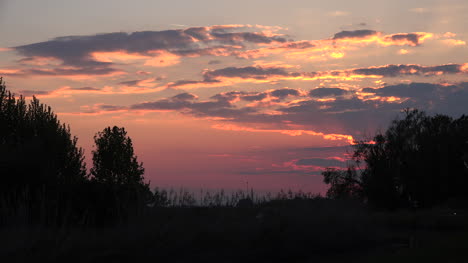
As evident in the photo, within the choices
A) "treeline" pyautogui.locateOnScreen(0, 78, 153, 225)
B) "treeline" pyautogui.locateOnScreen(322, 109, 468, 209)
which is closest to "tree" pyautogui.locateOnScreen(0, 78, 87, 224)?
"treeline" pyautogui.locateOnScreen(0, 78, 153, 225)

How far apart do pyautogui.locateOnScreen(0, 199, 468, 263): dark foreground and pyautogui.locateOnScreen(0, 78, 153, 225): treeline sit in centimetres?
127

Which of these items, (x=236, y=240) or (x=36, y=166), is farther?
(x=36, y=166)

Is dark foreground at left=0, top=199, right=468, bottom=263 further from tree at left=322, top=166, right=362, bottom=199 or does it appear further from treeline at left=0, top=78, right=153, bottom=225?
tree at left=322, top=166, right=362, bottom=199

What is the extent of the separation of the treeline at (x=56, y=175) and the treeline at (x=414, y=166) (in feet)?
68.4

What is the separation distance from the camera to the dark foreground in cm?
1521

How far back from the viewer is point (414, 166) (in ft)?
159

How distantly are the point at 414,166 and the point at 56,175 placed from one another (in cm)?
3131

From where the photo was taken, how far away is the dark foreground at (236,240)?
15.2 m

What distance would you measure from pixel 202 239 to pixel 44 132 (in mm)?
30235

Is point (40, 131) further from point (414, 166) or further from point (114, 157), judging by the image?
point (414, 166)

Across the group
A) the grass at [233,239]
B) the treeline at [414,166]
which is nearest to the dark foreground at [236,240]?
the grass at [233,239]

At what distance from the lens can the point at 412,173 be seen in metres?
48.7

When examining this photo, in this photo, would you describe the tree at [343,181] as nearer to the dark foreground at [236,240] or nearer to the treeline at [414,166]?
the treeline at [414,166]

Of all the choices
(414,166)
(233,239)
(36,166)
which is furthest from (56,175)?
(414,166)
